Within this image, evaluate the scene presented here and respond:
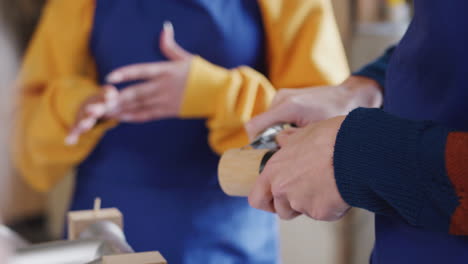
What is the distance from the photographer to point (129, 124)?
89cm

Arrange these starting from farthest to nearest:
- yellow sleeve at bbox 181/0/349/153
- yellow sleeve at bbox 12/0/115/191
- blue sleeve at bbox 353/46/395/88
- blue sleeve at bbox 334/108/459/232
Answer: yellow sleeve at bbox 12/0/115/191 → yellow sleeve at bbox 181/0/349/153 → blue sleeve at bbox 353/46/395/88 → blue sleeve at bbox 334/108/459/232

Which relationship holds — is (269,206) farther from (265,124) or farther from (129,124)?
(129,124)

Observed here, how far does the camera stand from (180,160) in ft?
2.87

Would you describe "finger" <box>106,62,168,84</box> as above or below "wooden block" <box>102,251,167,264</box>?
above

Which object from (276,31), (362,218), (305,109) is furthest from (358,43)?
(305,109)

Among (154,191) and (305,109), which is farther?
(154,191)

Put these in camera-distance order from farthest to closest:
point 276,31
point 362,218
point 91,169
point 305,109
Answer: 1. point 362,218
2. point 91,169
3. point 276,31
4. point 305,109

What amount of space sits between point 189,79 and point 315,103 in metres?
0.29

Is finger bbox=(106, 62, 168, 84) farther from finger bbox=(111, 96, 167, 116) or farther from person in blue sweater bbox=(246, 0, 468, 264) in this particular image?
person in blue sweater bbox=(246, 0, 468, 264)

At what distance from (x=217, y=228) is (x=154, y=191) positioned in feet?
0.36

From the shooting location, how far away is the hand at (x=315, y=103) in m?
0.57

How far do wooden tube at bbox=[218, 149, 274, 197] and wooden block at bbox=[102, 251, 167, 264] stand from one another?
0.36 feet

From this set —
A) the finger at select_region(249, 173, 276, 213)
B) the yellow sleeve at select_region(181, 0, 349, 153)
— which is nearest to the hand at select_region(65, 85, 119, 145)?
the yellow sleeve at select_region(181, 0, 349, 153)

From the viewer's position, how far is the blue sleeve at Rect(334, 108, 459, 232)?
1.22 feet
